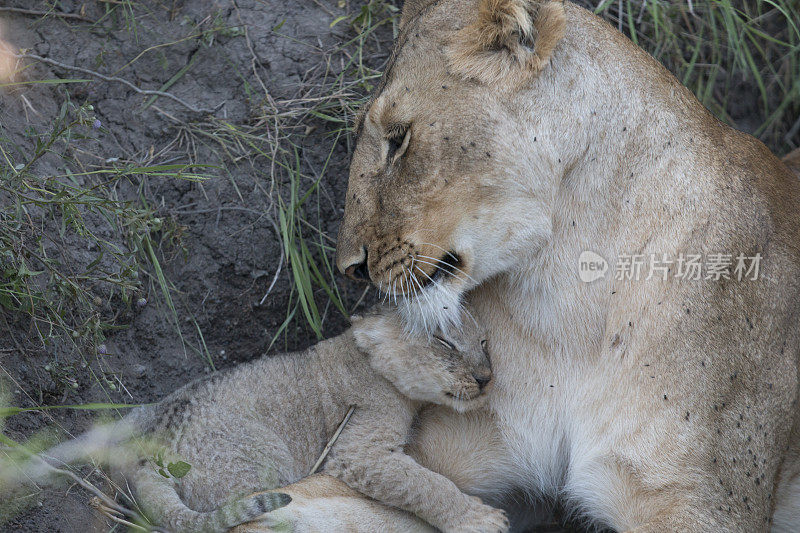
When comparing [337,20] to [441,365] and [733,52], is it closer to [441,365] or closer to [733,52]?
[441,365]

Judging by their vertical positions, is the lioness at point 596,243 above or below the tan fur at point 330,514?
above

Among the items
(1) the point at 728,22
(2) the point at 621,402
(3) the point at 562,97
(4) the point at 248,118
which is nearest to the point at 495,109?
(3) the point at 562,97

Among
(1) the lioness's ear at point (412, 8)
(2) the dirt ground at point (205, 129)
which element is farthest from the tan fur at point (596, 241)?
(2) the dirt ground at point (205, 129)

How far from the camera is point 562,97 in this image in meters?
2.80

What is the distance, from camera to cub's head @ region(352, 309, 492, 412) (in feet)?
9.87

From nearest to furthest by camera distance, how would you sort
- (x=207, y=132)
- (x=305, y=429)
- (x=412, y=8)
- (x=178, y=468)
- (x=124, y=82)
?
1. (x=178, y=468)
2. (x=305, y=429)
3. (x=412, y=8)
4. (x=124, y=82)
5. (x=207, y=132)

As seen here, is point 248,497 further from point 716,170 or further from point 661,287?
point 716,170

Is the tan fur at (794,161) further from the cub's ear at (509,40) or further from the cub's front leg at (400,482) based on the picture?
the cub's front leg at (400,482)

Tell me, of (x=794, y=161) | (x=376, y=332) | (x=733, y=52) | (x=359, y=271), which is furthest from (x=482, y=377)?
(x=733, y=52)

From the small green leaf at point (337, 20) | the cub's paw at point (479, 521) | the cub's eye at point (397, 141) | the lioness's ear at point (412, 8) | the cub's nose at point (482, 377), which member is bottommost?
the cub's paw at point (479, 521)

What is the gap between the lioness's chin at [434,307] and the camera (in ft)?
Answer: 9.44

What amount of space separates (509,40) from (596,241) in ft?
2.30

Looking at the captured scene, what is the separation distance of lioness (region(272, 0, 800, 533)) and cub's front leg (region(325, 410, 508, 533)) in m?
0.32

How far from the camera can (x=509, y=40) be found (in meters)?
2.76
